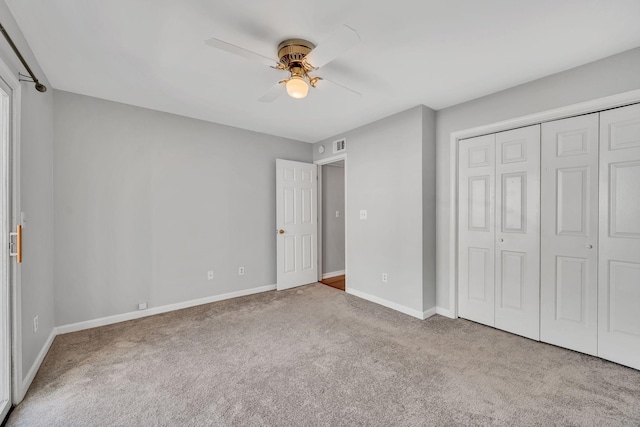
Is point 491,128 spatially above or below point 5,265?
above

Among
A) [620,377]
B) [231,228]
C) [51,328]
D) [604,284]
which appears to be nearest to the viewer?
[620,377]

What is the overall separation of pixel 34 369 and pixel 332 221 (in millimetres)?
4077

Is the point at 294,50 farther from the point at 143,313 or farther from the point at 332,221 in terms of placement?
the point at 332,221

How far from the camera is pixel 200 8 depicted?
166 centimetres

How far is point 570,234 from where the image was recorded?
243cm

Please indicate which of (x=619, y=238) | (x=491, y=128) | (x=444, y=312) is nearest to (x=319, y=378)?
(x=444, y=312)

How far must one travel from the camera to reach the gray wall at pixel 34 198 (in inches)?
76.0

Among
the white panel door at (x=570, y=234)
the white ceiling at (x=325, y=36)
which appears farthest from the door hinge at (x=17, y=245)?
the white panel door at (x=570, y=234)

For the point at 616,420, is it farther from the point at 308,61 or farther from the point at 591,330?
the point at 308,61

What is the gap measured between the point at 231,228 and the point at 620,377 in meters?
4.05

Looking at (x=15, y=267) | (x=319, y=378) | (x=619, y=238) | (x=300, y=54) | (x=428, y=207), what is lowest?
(x=319, y=378)

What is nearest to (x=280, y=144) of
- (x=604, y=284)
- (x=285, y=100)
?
(x=285, y=100)

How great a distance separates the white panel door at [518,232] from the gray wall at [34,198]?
3955 millimetres

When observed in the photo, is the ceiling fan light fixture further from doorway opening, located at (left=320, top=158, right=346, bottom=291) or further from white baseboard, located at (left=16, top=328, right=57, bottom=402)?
doorway opening, located at (left=320, top=158, right=346, bottom=291)
